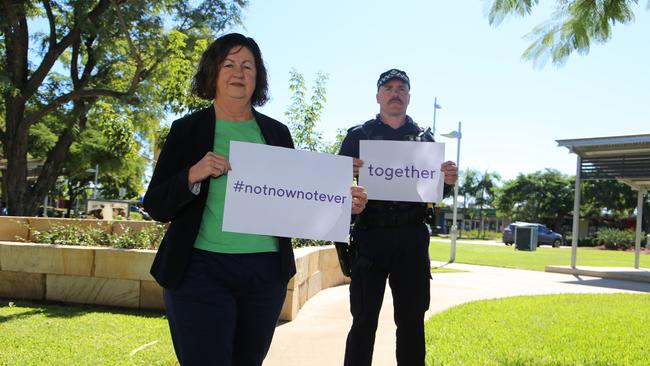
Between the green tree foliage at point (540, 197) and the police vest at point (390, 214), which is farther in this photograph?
the green tree foliage at point (540, 197)

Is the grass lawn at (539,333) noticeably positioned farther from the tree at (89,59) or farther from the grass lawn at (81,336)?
the tree at (89,59)

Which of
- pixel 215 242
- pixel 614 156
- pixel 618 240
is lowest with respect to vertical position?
pixel 618 240

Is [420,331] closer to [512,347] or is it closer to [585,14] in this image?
[512,347]

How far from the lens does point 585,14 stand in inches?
199

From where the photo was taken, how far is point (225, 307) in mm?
2172

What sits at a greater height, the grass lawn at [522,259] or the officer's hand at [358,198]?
the officer's hand at [358,198]

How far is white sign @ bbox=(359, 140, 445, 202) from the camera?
3328mm

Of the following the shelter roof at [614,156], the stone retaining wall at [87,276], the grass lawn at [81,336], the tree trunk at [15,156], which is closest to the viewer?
the grass lawn at [81,336]

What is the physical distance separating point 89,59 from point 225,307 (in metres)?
20.8

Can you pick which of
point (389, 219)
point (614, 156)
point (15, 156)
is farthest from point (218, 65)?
point (15, 156)

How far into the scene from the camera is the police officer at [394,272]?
334cm

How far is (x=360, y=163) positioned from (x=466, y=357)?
2.26 metres

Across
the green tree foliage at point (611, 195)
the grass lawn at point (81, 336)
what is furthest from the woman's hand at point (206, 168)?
the green tree foliage at point (611, 195)

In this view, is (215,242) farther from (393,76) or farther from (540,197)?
(540,197)
